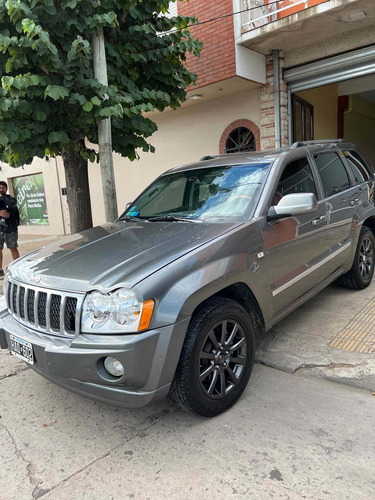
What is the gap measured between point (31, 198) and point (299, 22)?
43.0 ft

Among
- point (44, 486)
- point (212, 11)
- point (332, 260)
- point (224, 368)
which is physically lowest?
point (44, 486)

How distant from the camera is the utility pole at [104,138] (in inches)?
203

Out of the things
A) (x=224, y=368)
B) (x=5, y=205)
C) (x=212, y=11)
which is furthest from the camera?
(x=212, y=11)

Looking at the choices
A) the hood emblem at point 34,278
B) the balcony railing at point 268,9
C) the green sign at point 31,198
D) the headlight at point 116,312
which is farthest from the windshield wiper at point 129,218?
the green sign at point 31,198

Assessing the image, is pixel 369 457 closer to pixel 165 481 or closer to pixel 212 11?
pixel 165 481

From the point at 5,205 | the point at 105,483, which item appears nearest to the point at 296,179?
the point at 105,483

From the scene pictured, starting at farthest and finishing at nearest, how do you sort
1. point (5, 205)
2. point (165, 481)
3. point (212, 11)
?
point (212, 11) < point (5, 205) < point (165, 481)

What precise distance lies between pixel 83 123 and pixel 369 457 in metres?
4.86

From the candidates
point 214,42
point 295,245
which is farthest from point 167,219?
point 214,42

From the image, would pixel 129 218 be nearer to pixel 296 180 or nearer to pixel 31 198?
pixel 296 180

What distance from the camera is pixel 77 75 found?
5012 mm

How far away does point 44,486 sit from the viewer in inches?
83.5

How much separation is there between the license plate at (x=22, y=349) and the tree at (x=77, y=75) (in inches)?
117

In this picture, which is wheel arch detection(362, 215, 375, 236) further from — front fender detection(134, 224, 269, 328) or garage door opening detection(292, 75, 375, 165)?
garage door opening detection(292, 75, 375, 165)
